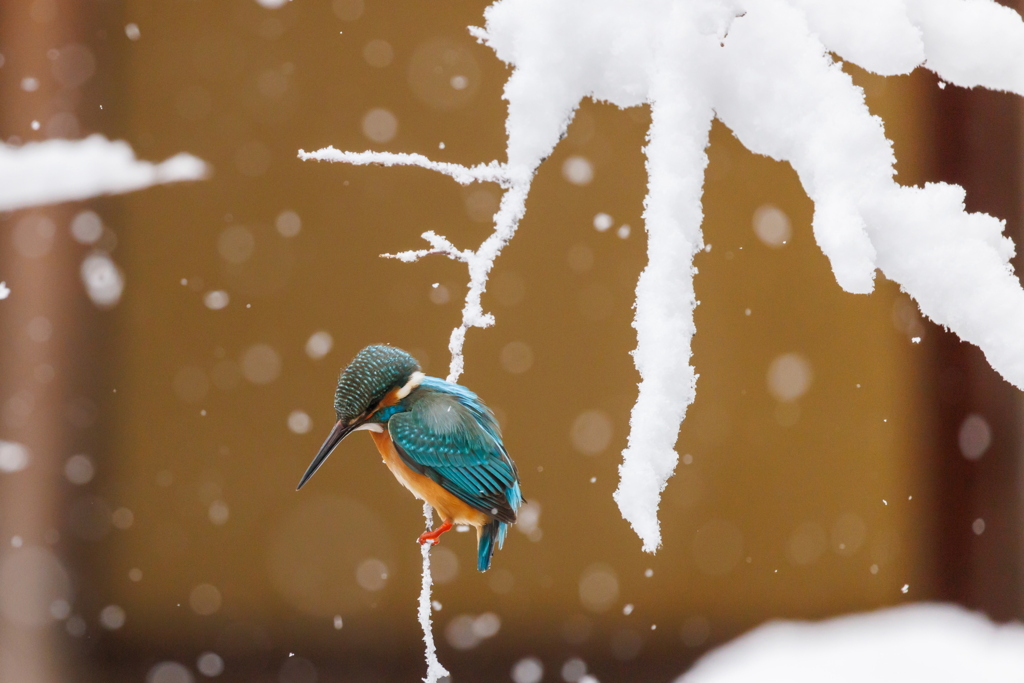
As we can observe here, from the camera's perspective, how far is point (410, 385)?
1.08 ft

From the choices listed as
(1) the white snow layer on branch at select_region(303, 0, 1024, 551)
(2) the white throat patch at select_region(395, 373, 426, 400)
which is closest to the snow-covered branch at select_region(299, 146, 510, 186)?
(1) the white snow layer on branch at select_region(303, 0, 1024, 551)

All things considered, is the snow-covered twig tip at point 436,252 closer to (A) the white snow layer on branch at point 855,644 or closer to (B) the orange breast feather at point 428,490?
(B) the orange breast feather at point 428,490

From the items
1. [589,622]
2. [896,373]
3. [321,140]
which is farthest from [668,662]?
[321,140]

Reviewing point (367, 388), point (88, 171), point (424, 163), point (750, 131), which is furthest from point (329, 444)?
point (88, 171)

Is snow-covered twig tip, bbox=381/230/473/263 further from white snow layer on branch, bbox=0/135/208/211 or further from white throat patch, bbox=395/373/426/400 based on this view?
white snow layer on branch, bbox=0/135/208/211

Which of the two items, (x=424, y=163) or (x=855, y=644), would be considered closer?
(x=424, y=163)

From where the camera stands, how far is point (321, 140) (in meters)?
0.64

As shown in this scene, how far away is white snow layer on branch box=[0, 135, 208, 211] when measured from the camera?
0.63 m

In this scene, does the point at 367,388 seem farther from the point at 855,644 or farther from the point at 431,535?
the point at 855,644

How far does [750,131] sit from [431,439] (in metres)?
0.21

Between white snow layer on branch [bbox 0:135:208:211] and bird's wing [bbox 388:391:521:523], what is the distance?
468 mm

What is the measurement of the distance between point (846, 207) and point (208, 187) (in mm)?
604

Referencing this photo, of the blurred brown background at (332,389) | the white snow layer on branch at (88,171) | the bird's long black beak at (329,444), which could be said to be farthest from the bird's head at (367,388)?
the white snow layer on branch at (88,171)

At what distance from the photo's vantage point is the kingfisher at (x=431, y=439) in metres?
0.32
